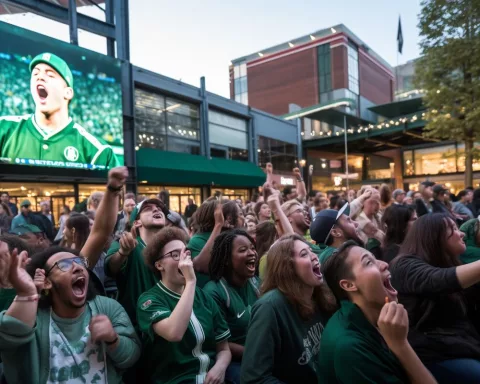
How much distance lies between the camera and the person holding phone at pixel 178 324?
8.17 feet

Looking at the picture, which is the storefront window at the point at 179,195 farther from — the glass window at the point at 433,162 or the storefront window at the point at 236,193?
the glass window at the point at 433,162

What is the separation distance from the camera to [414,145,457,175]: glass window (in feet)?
96.2

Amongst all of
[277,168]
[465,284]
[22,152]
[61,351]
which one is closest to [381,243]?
[465,284]

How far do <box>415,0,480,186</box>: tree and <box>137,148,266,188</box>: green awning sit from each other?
403 inches

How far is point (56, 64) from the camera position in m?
14.3

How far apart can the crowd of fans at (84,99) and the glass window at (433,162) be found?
79.7 ft

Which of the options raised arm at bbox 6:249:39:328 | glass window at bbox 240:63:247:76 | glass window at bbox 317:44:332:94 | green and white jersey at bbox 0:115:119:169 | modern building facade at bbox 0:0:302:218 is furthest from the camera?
glass window at bbox 240:63:247:76

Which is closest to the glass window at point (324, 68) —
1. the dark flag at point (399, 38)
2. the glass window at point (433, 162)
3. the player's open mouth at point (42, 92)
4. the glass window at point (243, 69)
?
the dark flag at point (399, 38)

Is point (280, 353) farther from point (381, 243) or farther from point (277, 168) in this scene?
point (277, 168)

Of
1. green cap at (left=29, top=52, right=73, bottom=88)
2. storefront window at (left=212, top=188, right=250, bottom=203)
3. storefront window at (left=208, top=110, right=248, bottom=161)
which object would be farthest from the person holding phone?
storefront window at (left=212, top=188, right=250, bottom=203)

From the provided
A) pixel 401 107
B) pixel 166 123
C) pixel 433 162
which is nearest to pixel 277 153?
pixel 166 123

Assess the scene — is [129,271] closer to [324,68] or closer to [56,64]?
[56,64]

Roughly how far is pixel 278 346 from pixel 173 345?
73 centimetres

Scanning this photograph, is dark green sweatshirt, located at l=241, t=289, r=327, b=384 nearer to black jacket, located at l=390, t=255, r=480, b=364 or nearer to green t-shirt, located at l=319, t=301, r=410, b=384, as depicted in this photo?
green t-shirt, located at l=319, t=301, r=410, b=384
